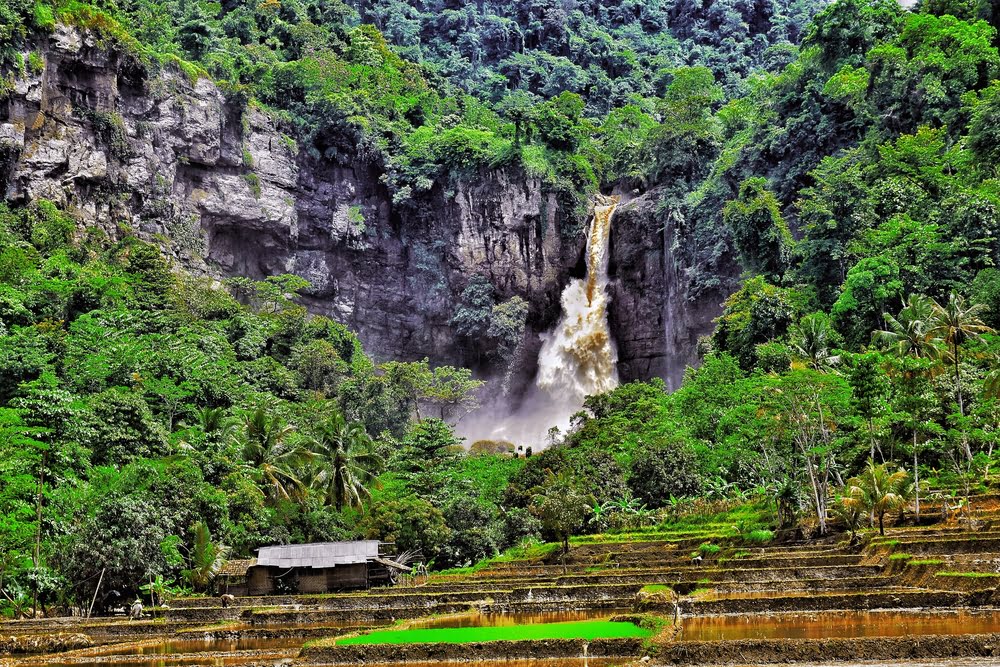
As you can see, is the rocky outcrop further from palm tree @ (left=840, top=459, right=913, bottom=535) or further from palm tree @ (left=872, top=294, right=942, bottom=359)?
palm tree @ (left=840, top=459, right=913, bottom=535)

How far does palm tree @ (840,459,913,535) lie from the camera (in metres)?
31.2

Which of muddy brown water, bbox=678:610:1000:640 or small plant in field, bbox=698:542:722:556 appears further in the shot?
small plant in field, bbox=698:542:722:556

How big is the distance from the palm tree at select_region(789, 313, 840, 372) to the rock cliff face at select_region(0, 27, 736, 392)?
18.5 meters

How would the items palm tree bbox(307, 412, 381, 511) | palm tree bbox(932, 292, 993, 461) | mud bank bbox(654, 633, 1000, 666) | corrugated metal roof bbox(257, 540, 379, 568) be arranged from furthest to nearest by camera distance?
palm tree bbox(307, 412, 381, 511) < palm tree bbox(932, 292, 993, 461) < corrugated metal roof bbox(257, 540, 379, 568) < mud bank bbox(654, 633, 1000, 666)

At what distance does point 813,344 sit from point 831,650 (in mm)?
33400

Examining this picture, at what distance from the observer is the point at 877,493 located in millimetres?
31766

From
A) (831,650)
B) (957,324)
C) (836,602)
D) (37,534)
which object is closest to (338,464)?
(37,534)

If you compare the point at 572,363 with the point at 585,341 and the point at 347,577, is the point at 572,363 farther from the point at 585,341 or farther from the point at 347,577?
the point at 347,577

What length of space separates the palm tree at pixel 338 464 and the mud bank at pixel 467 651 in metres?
29.8

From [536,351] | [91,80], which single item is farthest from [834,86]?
[91,80]

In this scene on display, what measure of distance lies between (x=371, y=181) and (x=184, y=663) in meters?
60.9

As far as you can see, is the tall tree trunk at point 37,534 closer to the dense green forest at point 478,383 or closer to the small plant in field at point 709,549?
the dense green forest at point 478,383

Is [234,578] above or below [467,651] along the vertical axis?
above

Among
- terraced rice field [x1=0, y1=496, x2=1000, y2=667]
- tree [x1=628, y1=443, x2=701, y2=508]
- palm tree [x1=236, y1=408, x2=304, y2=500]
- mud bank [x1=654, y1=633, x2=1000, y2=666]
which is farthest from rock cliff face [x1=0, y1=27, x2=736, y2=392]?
mud bank [x1=654, y1=633, x2=1000, y2=666]
